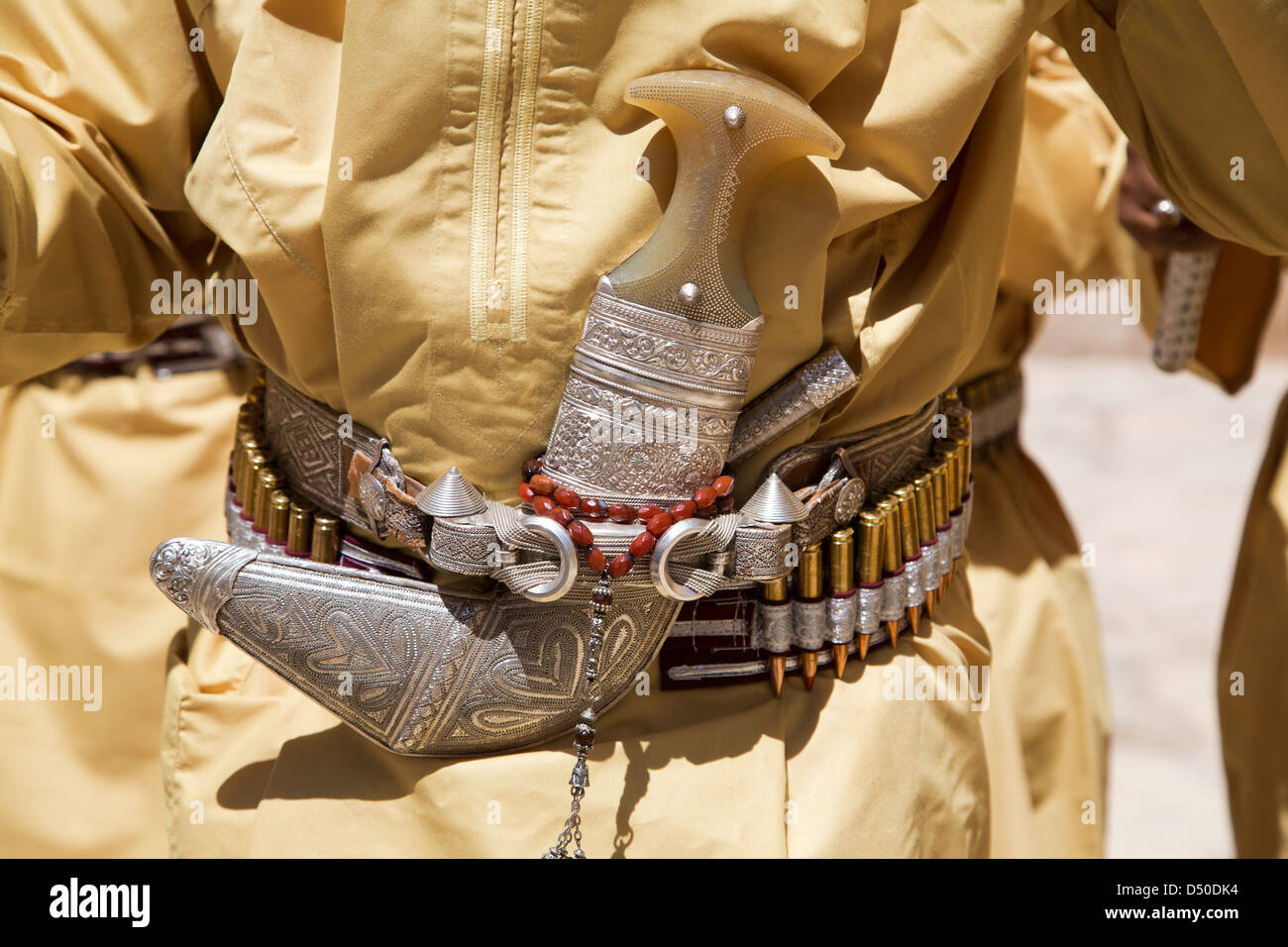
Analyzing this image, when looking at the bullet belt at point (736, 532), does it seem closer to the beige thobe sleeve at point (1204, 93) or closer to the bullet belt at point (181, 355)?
the beige thobe sleeve at point (1204, 93)

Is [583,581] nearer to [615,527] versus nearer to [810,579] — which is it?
[615,527]

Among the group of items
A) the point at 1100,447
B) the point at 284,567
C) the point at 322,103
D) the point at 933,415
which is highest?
the point at 1100,447

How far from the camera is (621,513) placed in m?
1.08

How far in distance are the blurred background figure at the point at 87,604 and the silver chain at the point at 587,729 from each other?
809 millimetres

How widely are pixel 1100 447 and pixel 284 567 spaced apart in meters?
4.45

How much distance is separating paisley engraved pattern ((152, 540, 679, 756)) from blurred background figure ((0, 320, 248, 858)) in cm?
66

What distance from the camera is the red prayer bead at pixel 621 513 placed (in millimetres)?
1080

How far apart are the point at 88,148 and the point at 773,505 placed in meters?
0.71

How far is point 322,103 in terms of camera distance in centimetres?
112

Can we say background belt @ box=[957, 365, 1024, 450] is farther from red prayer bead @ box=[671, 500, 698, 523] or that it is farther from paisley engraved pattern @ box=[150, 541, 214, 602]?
paisley engraved pattern @ box=[150, 541, 214, 602]

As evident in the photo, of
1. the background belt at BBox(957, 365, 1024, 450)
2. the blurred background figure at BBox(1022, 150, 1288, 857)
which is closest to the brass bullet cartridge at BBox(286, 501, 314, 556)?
the background belt at BBox(957, 365, 1024, 450)

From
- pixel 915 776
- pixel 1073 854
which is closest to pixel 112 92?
pixel 915 776

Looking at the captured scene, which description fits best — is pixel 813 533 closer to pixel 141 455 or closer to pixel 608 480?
pixel 608 480

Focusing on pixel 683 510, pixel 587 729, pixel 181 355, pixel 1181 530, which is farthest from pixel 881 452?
pixel 1181 530
